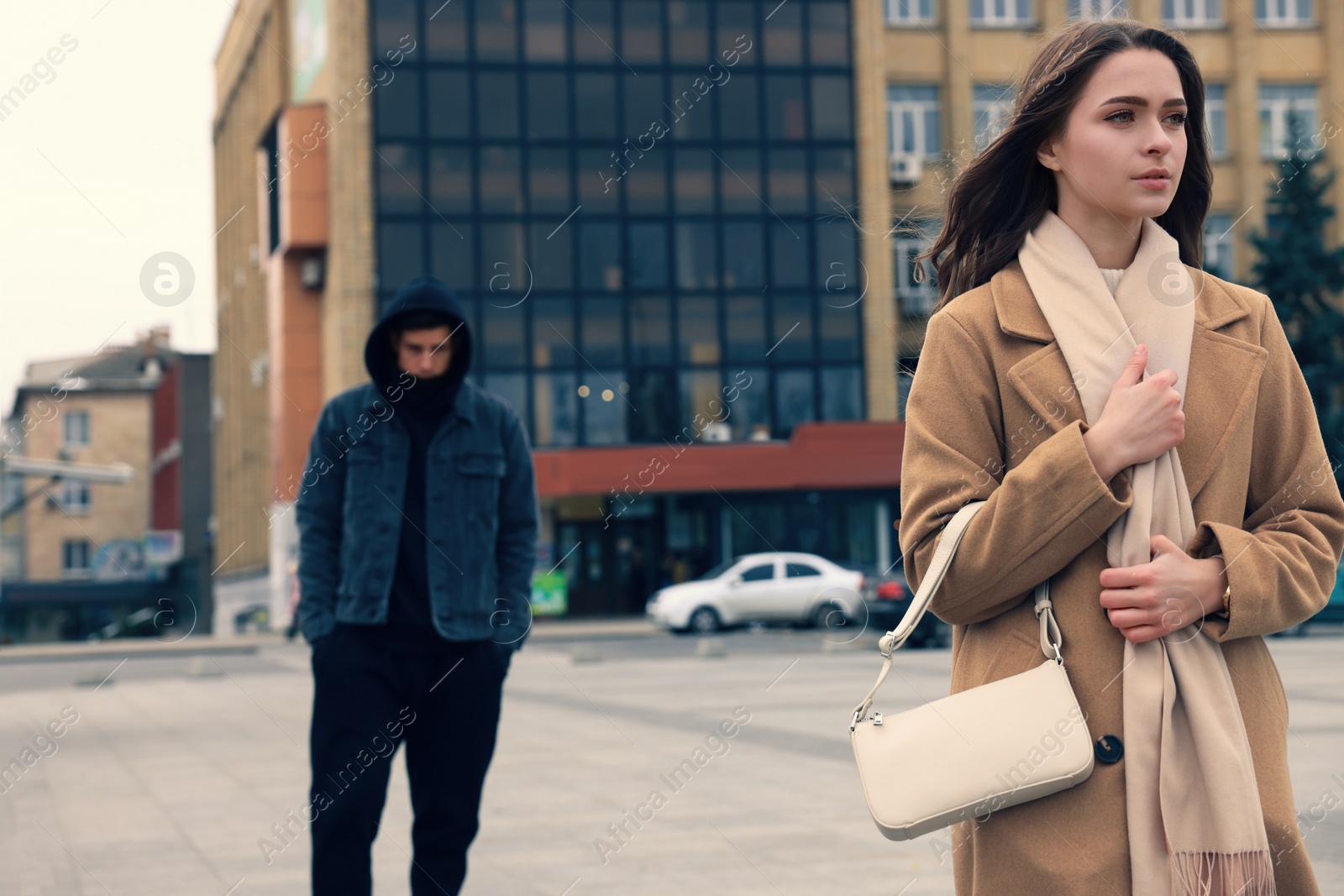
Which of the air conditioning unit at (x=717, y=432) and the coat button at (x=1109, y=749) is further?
the air conditioning unit at (x=717, y=432)

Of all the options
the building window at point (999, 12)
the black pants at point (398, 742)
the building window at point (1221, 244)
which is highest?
the building window at point (999, 12)

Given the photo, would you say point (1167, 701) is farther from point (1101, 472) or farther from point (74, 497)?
point (74, 497)

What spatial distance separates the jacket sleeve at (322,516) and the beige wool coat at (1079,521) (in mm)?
2441

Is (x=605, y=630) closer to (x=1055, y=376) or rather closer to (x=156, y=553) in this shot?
(x=1055, y=376)

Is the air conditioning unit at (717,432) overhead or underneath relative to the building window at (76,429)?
underneath

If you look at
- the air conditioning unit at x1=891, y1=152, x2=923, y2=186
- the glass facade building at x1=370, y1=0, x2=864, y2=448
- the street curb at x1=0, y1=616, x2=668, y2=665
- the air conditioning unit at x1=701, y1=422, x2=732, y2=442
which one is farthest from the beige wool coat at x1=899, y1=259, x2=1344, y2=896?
the air conditioning unit at x1=891, y1=152, x2=923, y2=186

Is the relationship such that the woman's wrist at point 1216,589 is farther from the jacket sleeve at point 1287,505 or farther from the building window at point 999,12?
the building window at point 999,12

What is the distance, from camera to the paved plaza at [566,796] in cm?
600

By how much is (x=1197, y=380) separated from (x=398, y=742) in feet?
8.83

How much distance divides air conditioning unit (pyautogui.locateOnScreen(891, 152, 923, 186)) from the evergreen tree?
8372mm

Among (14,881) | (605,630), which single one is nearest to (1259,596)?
(14,881)

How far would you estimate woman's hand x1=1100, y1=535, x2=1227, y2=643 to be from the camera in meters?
1.96

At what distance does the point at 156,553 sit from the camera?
65500 mm

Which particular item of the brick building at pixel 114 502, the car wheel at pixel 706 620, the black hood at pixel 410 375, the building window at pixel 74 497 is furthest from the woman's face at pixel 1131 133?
the building window at pixel 74 497
